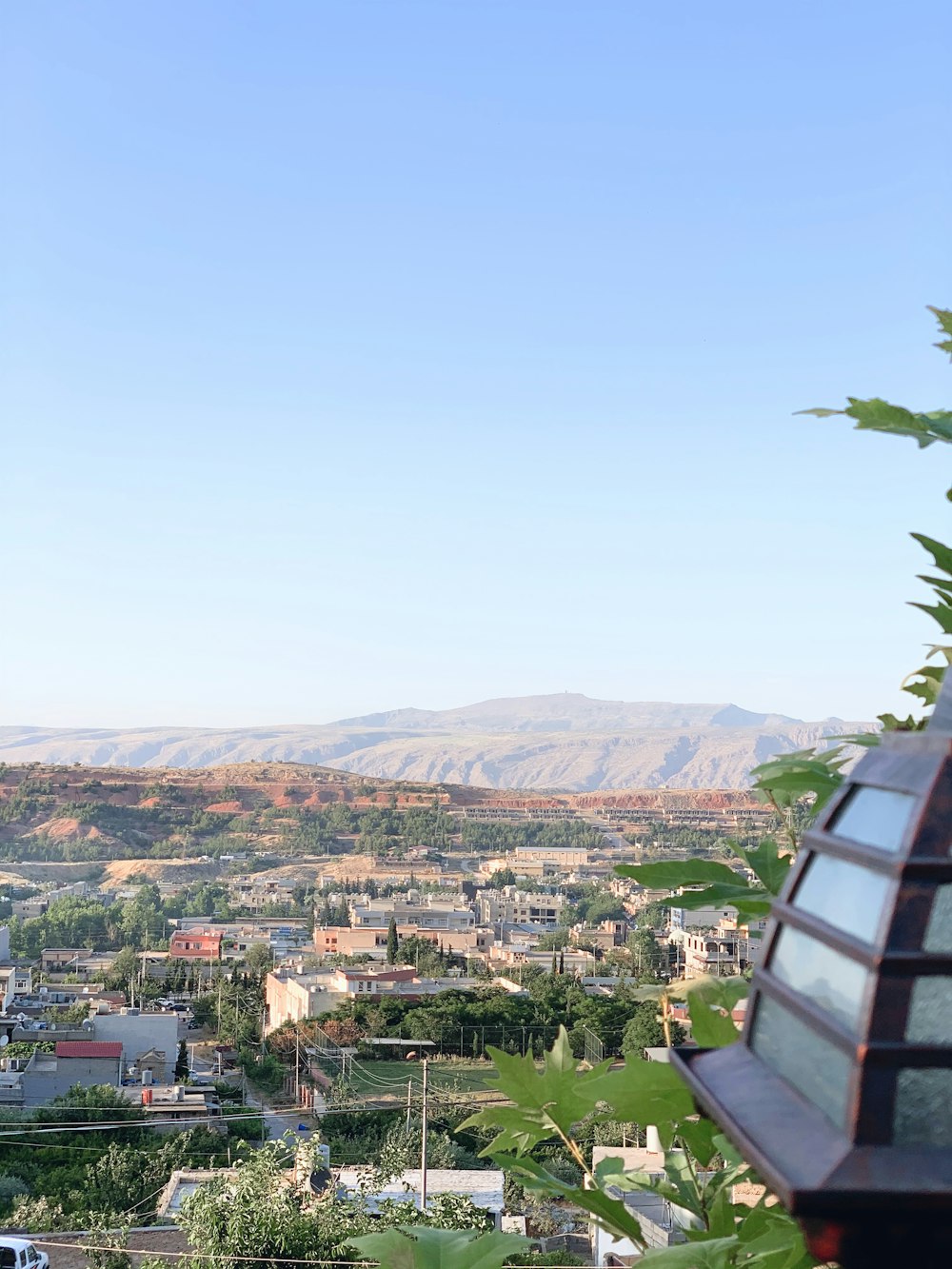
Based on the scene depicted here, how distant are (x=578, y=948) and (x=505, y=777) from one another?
49.5 m

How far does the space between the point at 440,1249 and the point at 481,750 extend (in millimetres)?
78050

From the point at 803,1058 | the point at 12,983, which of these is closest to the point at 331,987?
the point at 12,983

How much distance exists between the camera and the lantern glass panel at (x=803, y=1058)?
0.22m

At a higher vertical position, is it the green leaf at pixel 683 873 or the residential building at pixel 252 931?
the green leaf at pixel 683 873

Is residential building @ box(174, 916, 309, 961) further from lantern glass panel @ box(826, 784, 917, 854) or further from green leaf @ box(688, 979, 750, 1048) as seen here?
lantern glass panel @ box(826, 784, 917, 854)

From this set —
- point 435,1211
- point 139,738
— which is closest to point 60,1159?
point 435,1211

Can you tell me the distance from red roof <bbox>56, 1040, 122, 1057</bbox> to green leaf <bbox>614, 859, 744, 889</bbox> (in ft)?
47.2

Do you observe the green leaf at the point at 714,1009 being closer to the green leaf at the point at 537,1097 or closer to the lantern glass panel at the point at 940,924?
the green leaf at the point at 537,1097

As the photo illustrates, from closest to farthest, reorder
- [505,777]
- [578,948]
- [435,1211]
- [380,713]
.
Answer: [435,1211] < [578,948] < [505,777] < [380,713]

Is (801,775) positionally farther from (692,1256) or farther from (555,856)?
(555,856)

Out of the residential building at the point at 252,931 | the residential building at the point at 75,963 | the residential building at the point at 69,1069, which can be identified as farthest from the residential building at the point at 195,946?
the residential building at the point at 69,1069

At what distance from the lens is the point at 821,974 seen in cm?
24

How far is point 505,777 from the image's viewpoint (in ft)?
240

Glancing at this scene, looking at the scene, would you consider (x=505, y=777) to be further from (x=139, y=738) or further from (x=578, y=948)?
(x=578, y=948)
